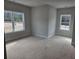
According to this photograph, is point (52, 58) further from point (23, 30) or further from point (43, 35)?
point (23, 30)

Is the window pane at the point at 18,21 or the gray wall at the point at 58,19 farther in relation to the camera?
the gray wall at the point at 58,19

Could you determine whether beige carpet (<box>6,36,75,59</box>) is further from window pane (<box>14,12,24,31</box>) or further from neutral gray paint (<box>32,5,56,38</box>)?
neutral gray paint (<box>32,5,56,38</box>)

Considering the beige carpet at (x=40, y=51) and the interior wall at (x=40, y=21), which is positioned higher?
the interior wall at (x=40, y=21)

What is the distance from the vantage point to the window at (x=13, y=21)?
4494 millimetres

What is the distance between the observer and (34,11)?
6113 mm

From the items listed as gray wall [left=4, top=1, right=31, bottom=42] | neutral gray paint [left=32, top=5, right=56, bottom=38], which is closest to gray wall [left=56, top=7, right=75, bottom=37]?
neutral gray paint [left=32, top=5, right=56, bottom=38]

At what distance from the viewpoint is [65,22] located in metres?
6.31

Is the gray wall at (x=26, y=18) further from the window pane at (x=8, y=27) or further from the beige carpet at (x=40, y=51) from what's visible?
the beige carpet at (x=40, y=51)

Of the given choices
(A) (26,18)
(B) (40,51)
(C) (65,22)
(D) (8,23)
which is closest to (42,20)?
(A) (26,18)

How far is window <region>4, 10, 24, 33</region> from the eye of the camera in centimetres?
449

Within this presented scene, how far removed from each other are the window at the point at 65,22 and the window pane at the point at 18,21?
3.33m

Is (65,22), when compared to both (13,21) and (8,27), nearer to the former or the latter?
(13,21)

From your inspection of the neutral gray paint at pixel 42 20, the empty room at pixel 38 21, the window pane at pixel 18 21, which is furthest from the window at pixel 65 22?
the window pane at pixel 18 21
